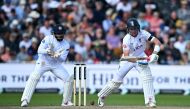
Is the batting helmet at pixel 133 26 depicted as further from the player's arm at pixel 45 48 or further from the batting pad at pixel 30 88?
the batting pad at pixel 30 88

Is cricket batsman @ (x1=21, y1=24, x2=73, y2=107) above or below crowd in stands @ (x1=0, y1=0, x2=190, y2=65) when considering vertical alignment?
below

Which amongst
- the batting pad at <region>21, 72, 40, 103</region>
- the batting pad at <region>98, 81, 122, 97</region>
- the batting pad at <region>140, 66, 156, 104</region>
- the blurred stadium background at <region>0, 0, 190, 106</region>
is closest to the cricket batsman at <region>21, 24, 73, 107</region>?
the batting pad at <region>21, 72, 40, 103</region>

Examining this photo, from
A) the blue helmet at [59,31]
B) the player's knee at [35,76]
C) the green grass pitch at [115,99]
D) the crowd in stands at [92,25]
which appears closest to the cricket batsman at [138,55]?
the blue helmet at [59,31]

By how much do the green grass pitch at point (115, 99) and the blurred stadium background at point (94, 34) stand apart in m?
0.07

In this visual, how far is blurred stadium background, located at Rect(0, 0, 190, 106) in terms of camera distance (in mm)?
23859

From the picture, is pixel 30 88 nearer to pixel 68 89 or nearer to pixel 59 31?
pixel 68 89

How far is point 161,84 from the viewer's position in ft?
78.3

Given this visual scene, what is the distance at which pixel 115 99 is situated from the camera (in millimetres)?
21516

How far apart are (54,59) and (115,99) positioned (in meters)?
4.50

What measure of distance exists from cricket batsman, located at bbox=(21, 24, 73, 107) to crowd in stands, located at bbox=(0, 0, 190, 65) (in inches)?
282

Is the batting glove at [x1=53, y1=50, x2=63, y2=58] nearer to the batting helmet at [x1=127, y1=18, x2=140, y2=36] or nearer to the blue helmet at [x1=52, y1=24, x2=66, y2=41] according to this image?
the blue helmet at [x1=52, y1=24, x2=66, y2=41]

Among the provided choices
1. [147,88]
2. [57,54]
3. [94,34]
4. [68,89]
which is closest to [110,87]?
[147,88]

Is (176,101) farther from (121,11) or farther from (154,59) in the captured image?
Answer: (121,11)

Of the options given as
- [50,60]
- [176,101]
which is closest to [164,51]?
[176,101]
